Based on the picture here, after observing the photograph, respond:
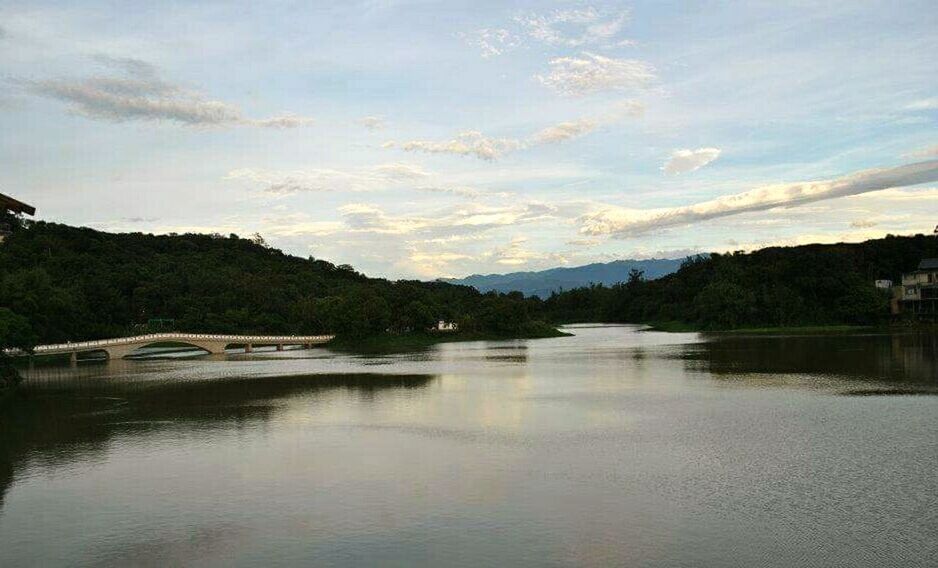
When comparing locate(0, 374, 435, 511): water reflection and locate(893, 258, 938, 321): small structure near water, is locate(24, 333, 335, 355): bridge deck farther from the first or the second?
locate(893, 258, 938, 321): small structure near water

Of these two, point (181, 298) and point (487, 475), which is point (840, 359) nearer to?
point (487, 475)

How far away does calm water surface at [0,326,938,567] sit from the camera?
12203mm

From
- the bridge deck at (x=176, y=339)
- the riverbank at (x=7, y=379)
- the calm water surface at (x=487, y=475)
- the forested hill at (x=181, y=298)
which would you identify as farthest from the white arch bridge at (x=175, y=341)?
the calm water surface at (x=487, y=475)

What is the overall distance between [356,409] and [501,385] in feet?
31.4

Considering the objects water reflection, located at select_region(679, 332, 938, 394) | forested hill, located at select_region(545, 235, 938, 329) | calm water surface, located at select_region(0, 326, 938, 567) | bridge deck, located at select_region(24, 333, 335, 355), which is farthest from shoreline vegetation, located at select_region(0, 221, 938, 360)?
calm water surface, located at select_region(0, 326, 938, 567)

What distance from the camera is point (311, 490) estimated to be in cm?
1614

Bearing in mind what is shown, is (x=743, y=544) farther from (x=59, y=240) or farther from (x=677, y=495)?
(x=59, y=240)

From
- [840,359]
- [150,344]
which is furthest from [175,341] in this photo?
[840,359]

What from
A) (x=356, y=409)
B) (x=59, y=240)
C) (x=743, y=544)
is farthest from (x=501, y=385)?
(x=59, y=240)

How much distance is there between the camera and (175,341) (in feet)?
230

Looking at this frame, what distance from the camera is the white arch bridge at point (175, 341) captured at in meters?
60.2

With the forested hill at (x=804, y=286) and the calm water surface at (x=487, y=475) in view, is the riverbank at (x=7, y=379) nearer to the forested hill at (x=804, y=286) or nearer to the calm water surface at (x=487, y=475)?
the calm water surface at (x=487, y=475)

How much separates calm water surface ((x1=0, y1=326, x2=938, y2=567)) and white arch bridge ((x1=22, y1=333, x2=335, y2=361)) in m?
28.6

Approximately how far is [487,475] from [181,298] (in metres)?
77.5
